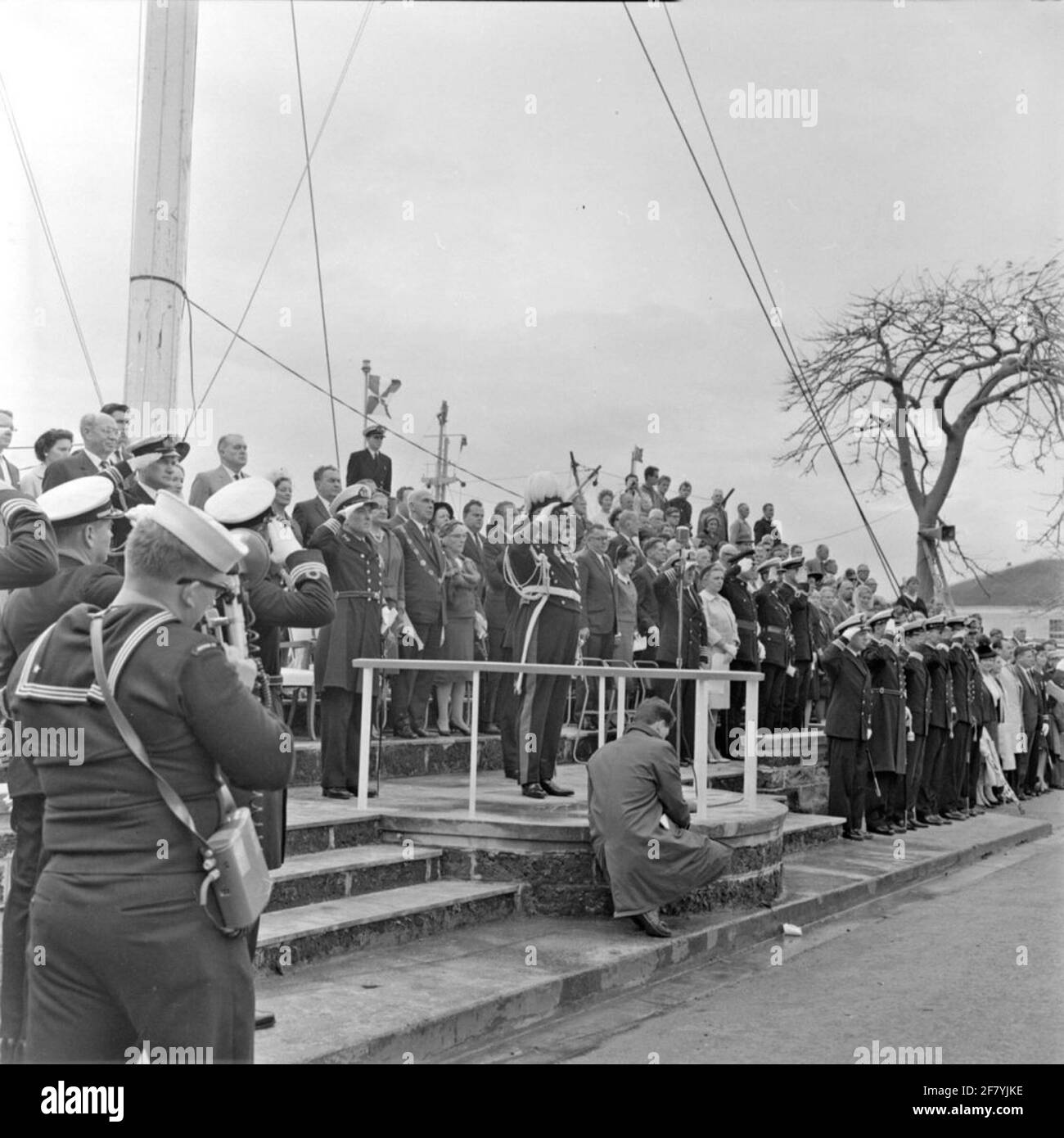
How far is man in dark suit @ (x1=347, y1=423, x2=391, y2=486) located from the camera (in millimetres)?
12938

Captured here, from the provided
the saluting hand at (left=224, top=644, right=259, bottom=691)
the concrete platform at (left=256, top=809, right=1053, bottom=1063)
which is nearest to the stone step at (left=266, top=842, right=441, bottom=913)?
the concrete platform at (left=256, top=809, right=1053, bottom=1063)

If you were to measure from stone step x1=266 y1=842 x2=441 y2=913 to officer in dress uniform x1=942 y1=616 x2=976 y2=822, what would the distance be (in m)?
9.73

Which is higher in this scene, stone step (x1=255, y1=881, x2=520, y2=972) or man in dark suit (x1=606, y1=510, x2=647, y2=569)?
man in dark suit (x1=606, y1=510, x2=647, y2=569)

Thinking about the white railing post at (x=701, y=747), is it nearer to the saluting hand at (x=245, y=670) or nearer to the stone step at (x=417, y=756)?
the stone step at (x=417, y=756)

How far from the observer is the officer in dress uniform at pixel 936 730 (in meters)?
15.6

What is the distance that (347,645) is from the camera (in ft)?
30.4

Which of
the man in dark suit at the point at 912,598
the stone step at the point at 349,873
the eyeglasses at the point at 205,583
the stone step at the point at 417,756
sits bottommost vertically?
the stone step at the point at 349,873

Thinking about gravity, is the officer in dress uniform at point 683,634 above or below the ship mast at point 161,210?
below

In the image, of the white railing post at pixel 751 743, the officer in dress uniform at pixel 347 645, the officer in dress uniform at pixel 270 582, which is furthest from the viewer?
the officer in dress uniform at pixel 347 645

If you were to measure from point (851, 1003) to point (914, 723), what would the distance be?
8.14 meters

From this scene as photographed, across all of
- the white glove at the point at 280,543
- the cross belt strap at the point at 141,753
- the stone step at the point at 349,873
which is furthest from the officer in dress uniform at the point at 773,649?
the cross belt strap at the point at 141,753

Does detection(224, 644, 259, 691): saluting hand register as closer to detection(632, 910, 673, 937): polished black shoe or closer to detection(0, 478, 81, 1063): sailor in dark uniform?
detection(0, 478, 81, 1063): sailor in dark uniform

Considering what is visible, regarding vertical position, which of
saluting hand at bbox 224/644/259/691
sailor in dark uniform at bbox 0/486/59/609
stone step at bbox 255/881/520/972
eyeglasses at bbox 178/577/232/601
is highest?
sailor in dark uniform at bbox 0/486/59/609
